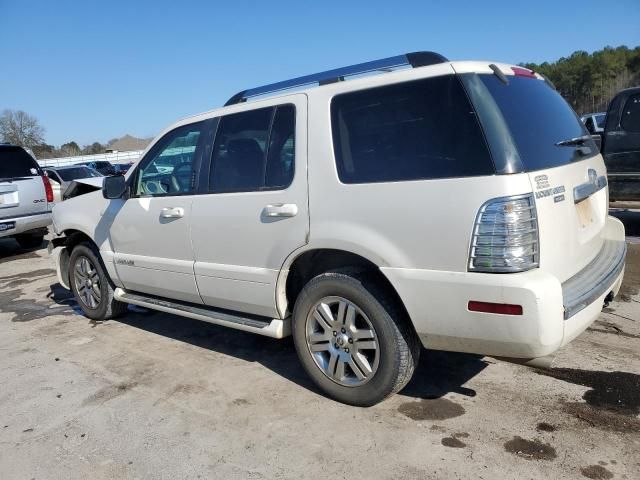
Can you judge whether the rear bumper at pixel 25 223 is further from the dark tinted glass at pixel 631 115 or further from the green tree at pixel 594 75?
the green tree at pixel 594 75

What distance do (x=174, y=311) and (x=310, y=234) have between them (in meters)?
1.67

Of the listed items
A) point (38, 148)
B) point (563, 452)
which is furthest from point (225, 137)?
point (38, 148)

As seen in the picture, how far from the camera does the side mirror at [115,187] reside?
181 inches

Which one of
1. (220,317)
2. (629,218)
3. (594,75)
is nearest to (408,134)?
(220,317)

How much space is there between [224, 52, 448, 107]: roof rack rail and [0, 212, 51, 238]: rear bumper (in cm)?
648

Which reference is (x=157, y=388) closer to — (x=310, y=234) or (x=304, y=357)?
(x=304, y=357)

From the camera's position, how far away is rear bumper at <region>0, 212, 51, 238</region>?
8748 mm

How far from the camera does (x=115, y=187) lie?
4.60m

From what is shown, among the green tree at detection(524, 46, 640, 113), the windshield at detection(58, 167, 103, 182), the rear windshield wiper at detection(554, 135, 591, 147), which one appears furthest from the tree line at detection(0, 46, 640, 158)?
the rear windshield wiper at detection(554, 135, 591, 147)

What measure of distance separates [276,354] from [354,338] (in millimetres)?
1251

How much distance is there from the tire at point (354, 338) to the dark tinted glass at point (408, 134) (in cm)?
67

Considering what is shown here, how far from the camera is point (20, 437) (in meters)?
3.25

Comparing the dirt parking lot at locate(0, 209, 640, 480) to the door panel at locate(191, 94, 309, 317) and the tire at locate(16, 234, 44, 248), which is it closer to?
the door panel at locate(191, 94, 309, 317)

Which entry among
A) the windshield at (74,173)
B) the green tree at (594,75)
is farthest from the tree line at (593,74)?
the windshield at (74,173)
